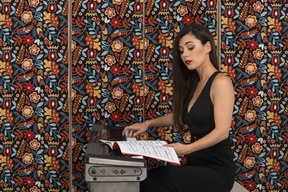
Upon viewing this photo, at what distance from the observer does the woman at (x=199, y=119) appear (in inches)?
68.1

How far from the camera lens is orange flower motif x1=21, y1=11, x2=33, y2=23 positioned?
309 centimetres

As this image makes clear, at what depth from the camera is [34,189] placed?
3.18 m

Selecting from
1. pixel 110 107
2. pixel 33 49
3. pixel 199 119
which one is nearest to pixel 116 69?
pixel 110 107

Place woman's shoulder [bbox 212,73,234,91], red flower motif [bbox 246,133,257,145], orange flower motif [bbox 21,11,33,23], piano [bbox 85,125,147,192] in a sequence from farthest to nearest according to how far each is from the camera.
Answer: red flower motif [bbox 246,133,257,145] → orange flower motif [bbox 21,11,33,23] → woman's shoulder [bbox 212,73,234,91] → piano [bbox 85,125,147,192]

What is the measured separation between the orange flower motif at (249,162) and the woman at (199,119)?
1.17 m

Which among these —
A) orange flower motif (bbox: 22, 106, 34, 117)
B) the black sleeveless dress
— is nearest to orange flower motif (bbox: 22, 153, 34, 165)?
orange flower motif (bbox: 22, 106, 34, 117)

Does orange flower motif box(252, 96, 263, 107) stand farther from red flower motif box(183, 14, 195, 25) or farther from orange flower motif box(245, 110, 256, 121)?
red flower motif box(183, 14, 195, 25)

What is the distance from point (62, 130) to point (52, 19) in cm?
96

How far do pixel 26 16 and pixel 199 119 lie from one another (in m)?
1.91

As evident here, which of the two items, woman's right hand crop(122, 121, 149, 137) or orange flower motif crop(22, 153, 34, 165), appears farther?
orange flower motif crop(22, 153, 34, 165)

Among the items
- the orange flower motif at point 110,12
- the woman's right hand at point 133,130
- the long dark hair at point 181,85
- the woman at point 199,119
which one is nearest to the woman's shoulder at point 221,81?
the woman at point 199,119

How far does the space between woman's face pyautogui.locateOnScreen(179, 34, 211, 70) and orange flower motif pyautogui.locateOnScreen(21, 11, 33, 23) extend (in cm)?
158

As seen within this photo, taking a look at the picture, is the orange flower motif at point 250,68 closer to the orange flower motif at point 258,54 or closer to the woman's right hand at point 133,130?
the orange flower motif at point 258,54

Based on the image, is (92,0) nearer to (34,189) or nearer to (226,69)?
(226,69)
